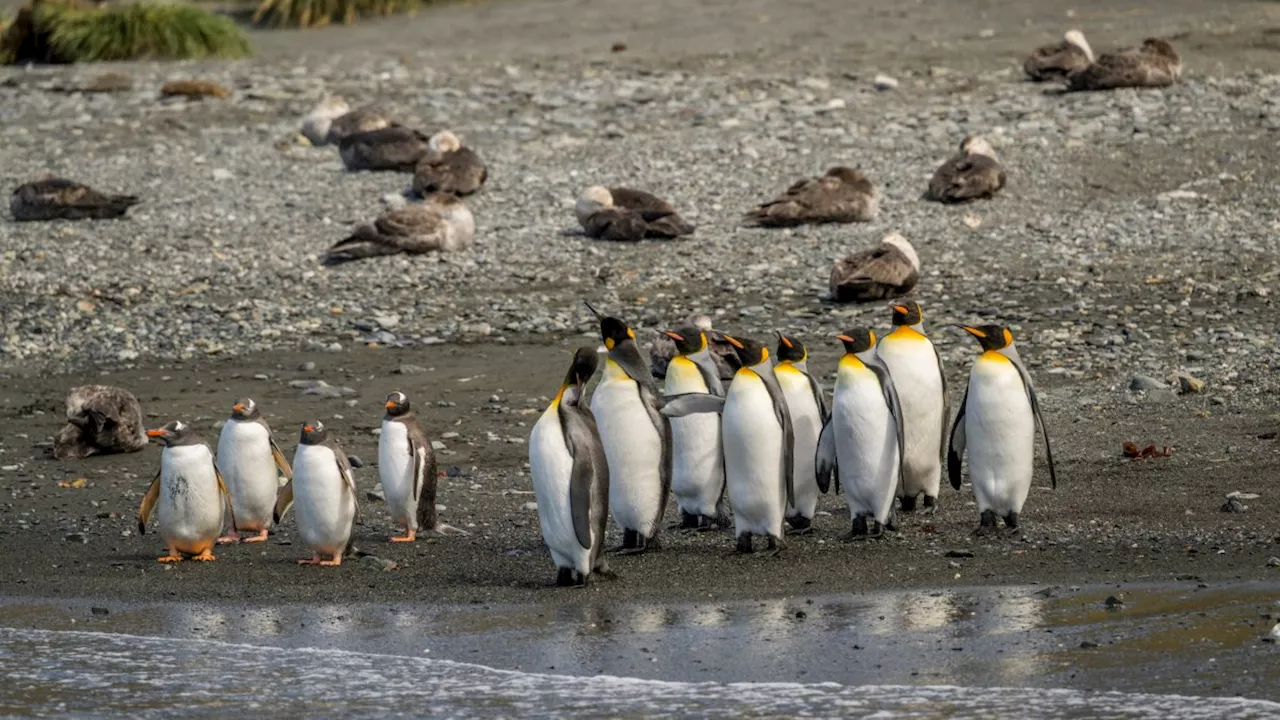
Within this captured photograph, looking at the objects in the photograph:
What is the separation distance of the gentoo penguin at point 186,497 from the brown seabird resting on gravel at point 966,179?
718 centimetres

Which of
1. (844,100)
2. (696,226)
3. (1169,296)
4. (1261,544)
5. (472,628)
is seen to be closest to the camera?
(472,628)

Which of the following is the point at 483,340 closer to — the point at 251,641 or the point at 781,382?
the point at 781,382

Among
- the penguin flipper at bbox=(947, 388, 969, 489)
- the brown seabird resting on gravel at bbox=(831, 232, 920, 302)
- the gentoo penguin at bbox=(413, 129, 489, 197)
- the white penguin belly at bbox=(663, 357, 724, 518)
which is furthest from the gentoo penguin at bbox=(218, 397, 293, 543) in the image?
the gentoo penguin at bbox=(413, 129, 489, 197)

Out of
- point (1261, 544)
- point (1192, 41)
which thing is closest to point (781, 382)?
point (1261, 544)

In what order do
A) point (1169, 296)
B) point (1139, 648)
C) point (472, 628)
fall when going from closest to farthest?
point (1139, 648) < point (472, 628) < point (1169, 296)

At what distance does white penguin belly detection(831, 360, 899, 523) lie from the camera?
782 cm

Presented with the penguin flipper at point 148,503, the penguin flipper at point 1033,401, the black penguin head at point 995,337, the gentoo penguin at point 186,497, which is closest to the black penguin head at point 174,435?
the gentoo penguin at point 186,497

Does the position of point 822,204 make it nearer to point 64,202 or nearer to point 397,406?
point 64,202

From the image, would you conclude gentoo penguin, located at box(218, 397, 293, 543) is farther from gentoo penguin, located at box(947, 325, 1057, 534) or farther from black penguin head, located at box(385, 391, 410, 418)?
gentoo penguin, located at box(947, 325, 1057, 534)

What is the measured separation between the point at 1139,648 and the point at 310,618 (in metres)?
2.84

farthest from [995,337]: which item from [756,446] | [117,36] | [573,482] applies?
[117,36]

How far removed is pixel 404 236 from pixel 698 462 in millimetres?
5608

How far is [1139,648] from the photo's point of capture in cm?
593

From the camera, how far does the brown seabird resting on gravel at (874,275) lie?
11789 mm
